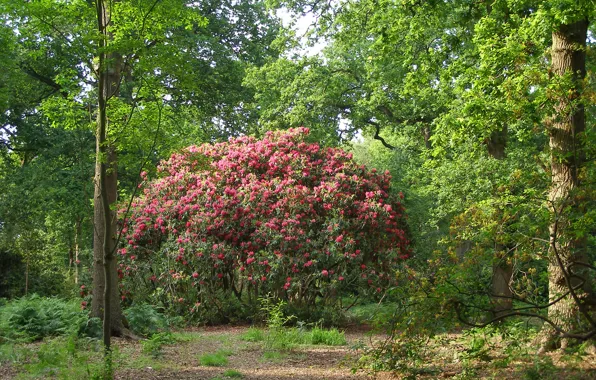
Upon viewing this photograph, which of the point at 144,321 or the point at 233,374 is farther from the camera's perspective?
the point at 144,321

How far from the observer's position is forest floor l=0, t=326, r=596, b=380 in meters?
5.43

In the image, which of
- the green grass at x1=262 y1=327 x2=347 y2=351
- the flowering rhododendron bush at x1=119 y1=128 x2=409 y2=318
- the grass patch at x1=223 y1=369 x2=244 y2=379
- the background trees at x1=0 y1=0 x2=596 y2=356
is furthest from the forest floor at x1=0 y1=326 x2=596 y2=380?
the flowering rhododendron bush at x1=119 y1=128 x2=409 y2=318

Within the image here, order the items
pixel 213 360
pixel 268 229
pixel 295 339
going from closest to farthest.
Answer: pixel 213 360, pixel 295 339, pixel 268 229

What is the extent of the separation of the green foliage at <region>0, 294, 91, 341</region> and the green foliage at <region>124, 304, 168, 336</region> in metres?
0.75

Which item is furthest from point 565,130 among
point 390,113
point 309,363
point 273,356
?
point 390,113

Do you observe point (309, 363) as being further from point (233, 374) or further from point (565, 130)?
point (565, 130)

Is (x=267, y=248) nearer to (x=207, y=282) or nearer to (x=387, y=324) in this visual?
(x=207, y=282)

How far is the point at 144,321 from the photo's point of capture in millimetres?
9977

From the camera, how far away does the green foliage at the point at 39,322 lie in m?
8.67

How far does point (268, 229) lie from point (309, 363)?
501 centimetres

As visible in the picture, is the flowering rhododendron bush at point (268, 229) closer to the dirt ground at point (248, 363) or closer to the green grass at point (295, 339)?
the green grass at point (295, 339)

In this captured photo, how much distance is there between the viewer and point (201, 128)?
68.8ft

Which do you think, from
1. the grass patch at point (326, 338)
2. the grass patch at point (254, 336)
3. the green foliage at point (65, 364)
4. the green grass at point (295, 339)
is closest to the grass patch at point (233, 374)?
the green foliage at point (65, 364)

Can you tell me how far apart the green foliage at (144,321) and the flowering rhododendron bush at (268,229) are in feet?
7.77
